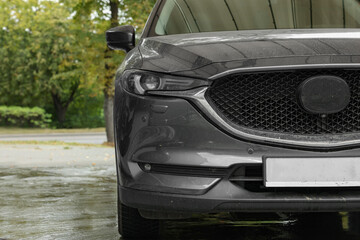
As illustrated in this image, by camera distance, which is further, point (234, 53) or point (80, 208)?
point (80, 208)

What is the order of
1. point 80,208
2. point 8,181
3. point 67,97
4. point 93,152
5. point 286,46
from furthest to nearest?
point 67,97 < point 93,152 < point 8,181 < point 80,208 < point 286,46

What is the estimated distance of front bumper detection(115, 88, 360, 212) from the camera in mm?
3264

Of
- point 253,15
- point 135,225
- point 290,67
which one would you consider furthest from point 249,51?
point 135,225

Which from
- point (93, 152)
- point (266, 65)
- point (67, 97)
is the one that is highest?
point (266, 65)

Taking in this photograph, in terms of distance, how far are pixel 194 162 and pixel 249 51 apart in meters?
0.68

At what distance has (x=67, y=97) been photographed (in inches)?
1843

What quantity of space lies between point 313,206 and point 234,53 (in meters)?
0.90

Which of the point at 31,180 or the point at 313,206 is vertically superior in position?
the point at 313,206

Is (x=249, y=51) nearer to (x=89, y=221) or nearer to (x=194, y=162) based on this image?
(x=194, y=162)

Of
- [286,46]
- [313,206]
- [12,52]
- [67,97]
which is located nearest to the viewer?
[313,206]

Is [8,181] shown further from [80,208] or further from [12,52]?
[12,52]

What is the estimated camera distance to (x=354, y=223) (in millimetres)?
5090

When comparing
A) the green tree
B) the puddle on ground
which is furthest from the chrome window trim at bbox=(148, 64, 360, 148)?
the green tree

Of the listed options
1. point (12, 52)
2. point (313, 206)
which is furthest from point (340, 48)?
point (12, 52)
